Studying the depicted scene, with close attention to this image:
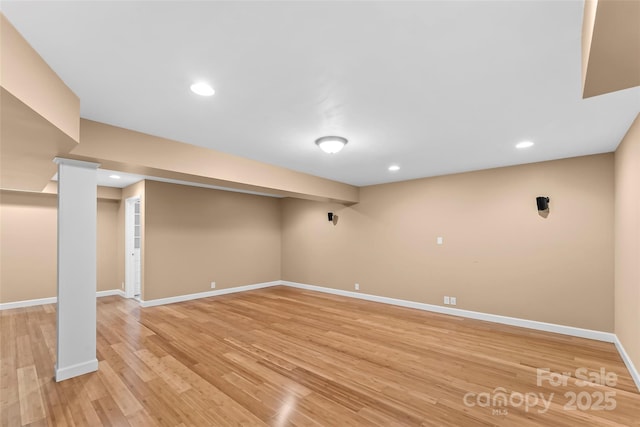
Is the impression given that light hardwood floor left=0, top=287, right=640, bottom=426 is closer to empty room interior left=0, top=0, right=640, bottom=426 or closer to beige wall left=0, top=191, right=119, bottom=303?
empty room interior left=0, top=0, right=640, bottom=426

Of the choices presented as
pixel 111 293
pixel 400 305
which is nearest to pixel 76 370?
pixel 111 293

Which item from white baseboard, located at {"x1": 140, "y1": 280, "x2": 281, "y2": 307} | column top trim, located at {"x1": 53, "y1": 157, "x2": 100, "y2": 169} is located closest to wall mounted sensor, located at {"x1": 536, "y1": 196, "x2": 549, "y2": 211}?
column top trim, located at {"x1": 53, "y1": 157, "x2": 100, "y2": 169}

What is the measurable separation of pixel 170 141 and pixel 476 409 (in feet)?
13.3

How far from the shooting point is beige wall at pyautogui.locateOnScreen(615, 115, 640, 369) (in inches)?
104

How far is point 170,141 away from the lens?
334 centimetres

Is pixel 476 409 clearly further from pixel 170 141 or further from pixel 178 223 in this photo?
pixel 178 223

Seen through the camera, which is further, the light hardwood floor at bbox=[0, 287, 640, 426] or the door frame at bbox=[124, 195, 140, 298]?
the door frame at bbox=[124, 195, 140, 298]

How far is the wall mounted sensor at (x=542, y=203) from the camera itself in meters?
4.06

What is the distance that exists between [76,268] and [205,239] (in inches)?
137

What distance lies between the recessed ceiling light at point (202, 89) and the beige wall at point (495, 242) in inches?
172

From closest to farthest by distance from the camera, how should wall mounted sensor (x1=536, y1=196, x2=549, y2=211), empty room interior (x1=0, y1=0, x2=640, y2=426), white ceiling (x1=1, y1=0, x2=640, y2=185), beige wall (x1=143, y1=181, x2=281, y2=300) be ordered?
1. white ceiling (x1=1, y1=0, x2=640, y2=185)
2. empty room interior (x1=0, y1=0, x2=640, y2=426)
3. wall mounted sensor (x1=536, y1=196, x2=549, y2=211)
4. beige wall (x1=143, y1=181, x2=281, y2=300)

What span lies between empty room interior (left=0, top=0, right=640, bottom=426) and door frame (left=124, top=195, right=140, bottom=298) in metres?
0.06

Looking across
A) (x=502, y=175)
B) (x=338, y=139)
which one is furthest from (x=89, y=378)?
(x=502, y=175)

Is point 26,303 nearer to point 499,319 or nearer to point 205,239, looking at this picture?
point 205,239
